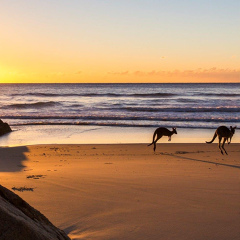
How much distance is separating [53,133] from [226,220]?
14.9m

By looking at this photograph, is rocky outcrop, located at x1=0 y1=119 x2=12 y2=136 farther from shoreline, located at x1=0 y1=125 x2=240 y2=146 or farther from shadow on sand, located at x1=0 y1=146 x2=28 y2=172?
shadow on sand, located at x1=0 y1=146 x2=28 y2=172

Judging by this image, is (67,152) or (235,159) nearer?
(235,159)

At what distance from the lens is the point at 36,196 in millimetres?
5457

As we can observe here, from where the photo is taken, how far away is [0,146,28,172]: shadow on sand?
8705 mm

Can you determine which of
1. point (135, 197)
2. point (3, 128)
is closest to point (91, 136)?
point (3, 128)

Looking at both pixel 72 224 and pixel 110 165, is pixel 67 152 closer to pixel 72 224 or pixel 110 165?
pixel 110 165

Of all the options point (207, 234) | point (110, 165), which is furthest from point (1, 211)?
point (110, 165)

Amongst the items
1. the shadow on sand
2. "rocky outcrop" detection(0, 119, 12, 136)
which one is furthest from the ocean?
the shadow on sand

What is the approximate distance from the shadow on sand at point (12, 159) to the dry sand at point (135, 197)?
2 centimetres

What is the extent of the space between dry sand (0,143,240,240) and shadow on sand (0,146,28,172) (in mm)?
23

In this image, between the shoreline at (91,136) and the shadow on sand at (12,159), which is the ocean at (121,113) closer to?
the shoreline at (91,136)

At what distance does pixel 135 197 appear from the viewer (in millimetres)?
5539

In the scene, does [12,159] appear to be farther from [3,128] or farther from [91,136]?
[3,128]

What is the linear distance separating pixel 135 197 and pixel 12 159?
5.93m
